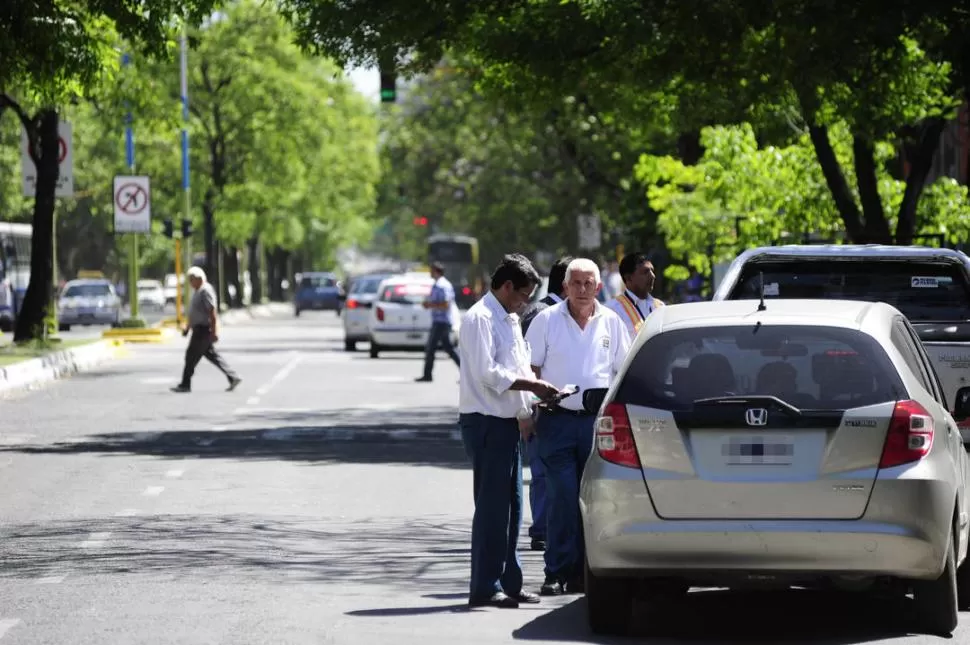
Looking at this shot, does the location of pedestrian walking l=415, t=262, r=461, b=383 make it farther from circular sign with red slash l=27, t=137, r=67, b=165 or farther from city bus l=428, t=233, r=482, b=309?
city bus l=428, t=233, r=482, b=309

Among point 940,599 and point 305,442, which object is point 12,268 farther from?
point 940,599

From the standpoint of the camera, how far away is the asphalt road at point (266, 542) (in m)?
9.67

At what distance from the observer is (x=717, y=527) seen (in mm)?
9047

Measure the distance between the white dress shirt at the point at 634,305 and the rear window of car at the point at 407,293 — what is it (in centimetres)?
2742

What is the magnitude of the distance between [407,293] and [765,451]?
3190 cm

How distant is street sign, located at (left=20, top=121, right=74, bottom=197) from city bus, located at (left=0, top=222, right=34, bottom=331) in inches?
528

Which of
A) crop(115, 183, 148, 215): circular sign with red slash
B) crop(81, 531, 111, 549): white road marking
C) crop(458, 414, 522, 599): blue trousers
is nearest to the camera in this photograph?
crop(458, 414, 522, 599): blue trousers

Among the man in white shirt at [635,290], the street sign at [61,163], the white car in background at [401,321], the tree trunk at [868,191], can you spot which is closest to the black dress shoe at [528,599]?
the man in white shirt at [635,290]

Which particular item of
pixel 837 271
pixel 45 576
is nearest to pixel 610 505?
pixel 45 576

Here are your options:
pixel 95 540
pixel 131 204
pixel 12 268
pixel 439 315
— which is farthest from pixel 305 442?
pixel 12 268


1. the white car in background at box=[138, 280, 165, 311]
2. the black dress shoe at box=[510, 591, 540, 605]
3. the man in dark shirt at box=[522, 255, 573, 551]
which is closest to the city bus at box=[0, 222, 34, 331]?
the white car in background at box=[138, 280, 165, 311]

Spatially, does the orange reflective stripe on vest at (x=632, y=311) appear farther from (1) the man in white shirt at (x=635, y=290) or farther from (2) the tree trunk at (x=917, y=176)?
(2) the tree trunk at (x=917, y=176)

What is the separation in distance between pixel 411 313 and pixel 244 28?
39036 mm

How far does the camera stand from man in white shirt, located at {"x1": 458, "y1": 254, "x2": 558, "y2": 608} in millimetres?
10297
